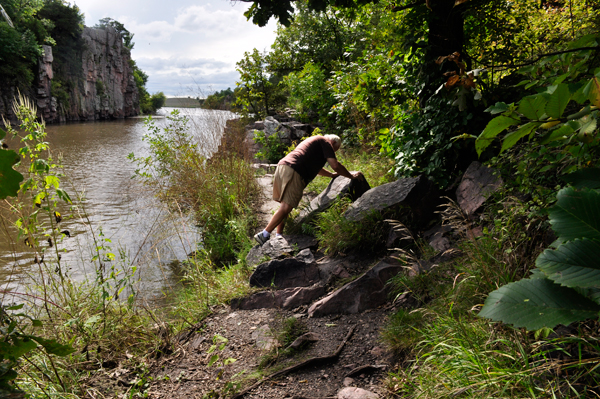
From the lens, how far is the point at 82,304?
3.31m

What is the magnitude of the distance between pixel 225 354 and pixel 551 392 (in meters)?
2.30

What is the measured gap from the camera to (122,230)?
22.2ft

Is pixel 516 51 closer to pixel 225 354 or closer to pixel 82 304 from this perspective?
pixel 225 354

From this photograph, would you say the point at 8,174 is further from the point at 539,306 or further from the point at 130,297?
the point at 130,297

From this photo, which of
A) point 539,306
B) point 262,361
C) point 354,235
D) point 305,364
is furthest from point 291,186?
point 539,306

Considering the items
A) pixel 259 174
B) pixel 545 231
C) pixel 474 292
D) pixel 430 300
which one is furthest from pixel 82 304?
pixel 259 174

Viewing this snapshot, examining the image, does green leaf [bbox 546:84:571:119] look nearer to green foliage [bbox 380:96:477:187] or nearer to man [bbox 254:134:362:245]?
green foliage [bbox 380:96:477:187]

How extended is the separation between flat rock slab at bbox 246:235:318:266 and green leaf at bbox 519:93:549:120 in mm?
3797

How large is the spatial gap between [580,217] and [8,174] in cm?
143

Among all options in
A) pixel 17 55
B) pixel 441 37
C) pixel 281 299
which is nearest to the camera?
pixel 281 299

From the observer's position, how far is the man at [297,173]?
17.5 ft

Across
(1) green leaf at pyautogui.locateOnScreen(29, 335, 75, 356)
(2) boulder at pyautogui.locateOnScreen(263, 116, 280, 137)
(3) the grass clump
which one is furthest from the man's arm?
(2) boulder at pyautogui.locateOnScreen(263, 116, 280, 137)

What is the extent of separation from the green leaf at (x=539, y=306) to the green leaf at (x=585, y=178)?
33cm

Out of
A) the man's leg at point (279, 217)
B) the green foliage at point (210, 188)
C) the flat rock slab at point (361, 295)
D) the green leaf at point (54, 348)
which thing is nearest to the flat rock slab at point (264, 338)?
the flat rock slab at point (361, 295)
